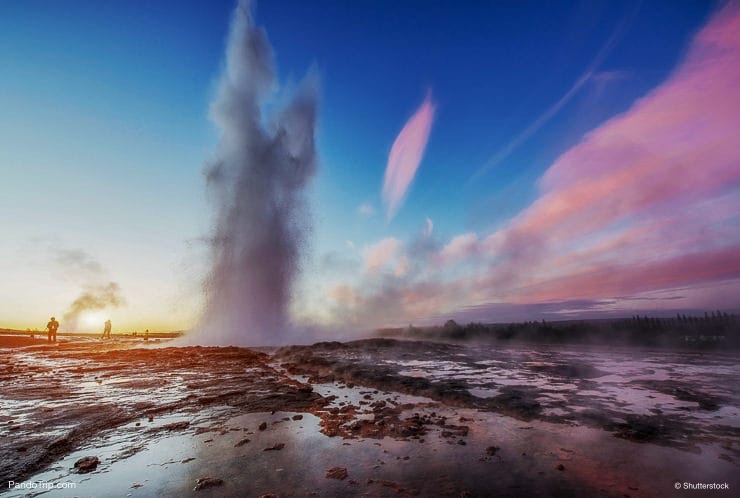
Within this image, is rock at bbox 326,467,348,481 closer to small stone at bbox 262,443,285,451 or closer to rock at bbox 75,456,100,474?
small stone at bbox 262,443,285,451

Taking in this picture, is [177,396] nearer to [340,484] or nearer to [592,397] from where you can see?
[340,484]

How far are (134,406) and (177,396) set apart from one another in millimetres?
1396

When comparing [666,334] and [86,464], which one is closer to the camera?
[86,464]

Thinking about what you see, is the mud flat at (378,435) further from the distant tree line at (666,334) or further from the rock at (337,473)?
the distant tree line at (666,334)

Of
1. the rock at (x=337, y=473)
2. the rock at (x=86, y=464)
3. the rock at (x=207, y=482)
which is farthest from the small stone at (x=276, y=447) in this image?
the rock at (x=86, y=464)

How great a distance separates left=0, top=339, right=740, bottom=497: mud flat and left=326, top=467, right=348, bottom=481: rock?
1.1 inches

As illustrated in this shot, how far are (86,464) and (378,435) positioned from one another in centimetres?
539

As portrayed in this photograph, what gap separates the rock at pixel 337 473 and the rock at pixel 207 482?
166cm

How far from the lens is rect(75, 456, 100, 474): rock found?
5.28 metres

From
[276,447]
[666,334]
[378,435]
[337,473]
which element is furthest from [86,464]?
[666,334]

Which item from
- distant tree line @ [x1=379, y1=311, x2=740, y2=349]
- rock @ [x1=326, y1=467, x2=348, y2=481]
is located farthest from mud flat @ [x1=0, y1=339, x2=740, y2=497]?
distant tree line @ [x1=379, y1=311, x2=740, y2=349]

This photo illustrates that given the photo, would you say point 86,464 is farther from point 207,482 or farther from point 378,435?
point 378,435

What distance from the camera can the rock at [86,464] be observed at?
5282 mm

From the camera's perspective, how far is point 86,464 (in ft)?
17.6
